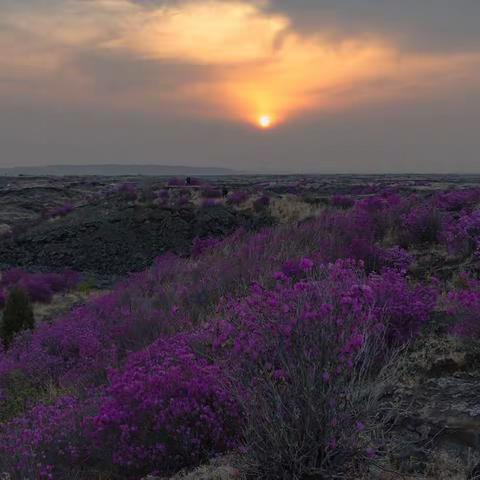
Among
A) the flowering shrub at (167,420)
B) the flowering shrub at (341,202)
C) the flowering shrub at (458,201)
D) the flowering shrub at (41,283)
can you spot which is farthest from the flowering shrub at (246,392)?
the flowering shrub at (341,202)

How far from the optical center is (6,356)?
28.1ft

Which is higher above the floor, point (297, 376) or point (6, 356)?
point (297, 376)

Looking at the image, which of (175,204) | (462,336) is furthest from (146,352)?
(175,204)

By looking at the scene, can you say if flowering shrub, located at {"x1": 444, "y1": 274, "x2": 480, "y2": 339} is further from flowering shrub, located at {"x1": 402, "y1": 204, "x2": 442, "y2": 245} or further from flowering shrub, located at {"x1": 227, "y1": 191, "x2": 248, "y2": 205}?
flowering shrub, located at {"x1": 227, "y1": 191, "x2": 248, "y2": 205}

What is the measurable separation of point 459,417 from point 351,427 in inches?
34.9

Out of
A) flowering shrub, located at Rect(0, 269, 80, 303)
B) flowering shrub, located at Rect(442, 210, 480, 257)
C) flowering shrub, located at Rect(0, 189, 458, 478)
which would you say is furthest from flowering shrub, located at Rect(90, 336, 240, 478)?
flowering shrub, located at Rect(0, 269, 80, 303)

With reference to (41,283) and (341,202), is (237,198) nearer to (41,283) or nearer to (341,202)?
(341,202)

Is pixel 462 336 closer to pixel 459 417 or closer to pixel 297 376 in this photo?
pixel 459 417

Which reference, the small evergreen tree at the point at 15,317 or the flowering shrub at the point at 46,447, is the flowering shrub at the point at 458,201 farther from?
the flowering shrub at the point at 46,447

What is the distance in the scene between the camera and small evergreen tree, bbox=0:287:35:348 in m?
10.7

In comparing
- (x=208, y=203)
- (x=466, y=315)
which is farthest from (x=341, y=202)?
(x=466, y=315)

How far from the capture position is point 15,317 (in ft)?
35.4

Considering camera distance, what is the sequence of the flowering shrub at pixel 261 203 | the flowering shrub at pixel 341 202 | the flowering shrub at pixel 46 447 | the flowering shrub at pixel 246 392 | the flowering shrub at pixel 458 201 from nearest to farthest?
the flowering shrub at pixel 246 392, the flowering shrub at pixel 46 447, the flowering shrub at pixel 458 201, the flowering shrub at pixel 341 202, the flowering shrub at pixel 261 203

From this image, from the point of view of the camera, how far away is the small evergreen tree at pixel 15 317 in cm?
1067
